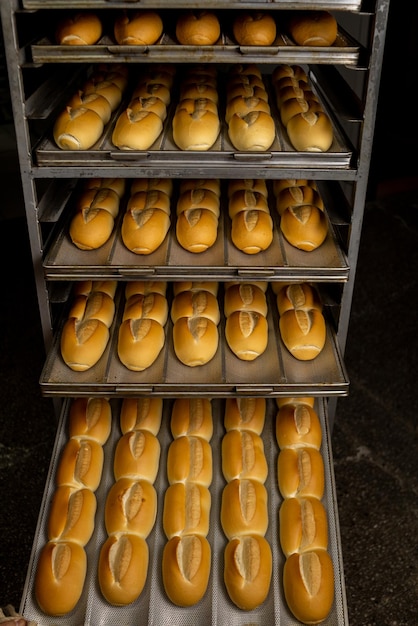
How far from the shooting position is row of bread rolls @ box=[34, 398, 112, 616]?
1.69 metres

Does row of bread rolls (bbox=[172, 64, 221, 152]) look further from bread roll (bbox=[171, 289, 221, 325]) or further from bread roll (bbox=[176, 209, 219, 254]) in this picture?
bread roll (bbox=[171, 289, 221, 325])

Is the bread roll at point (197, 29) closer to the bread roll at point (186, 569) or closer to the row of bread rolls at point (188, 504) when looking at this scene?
the row of bread rolls at point (188, 504)

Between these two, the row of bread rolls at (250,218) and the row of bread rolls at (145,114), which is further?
the row of bread rolls at (250,218)

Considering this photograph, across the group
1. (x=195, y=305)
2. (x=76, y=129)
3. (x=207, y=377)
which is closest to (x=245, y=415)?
(x=207, y=377)

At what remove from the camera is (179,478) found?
75.6 inches

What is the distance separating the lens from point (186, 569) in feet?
5.60

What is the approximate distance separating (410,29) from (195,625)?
3565mm

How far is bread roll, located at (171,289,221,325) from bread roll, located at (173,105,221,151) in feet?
1.63

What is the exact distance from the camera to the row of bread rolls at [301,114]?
5.78ft

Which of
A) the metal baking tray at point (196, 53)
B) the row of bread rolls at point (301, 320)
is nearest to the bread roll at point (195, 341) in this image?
the row of bread rolls at point (301, 320)

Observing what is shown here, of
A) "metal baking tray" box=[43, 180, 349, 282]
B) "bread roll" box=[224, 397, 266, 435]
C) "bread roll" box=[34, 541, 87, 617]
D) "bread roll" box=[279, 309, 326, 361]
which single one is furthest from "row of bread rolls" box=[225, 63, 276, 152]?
"bread roll" box=[34, 541, 87, 617]

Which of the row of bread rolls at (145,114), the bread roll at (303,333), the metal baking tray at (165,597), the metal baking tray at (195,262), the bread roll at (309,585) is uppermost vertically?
the row of bread rolls at (145,114)

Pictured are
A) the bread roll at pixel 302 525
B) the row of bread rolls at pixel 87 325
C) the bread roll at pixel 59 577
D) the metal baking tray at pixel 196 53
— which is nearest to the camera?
the metal baking tray at pixel 196 53

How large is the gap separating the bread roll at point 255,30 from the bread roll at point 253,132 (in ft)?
0.64
